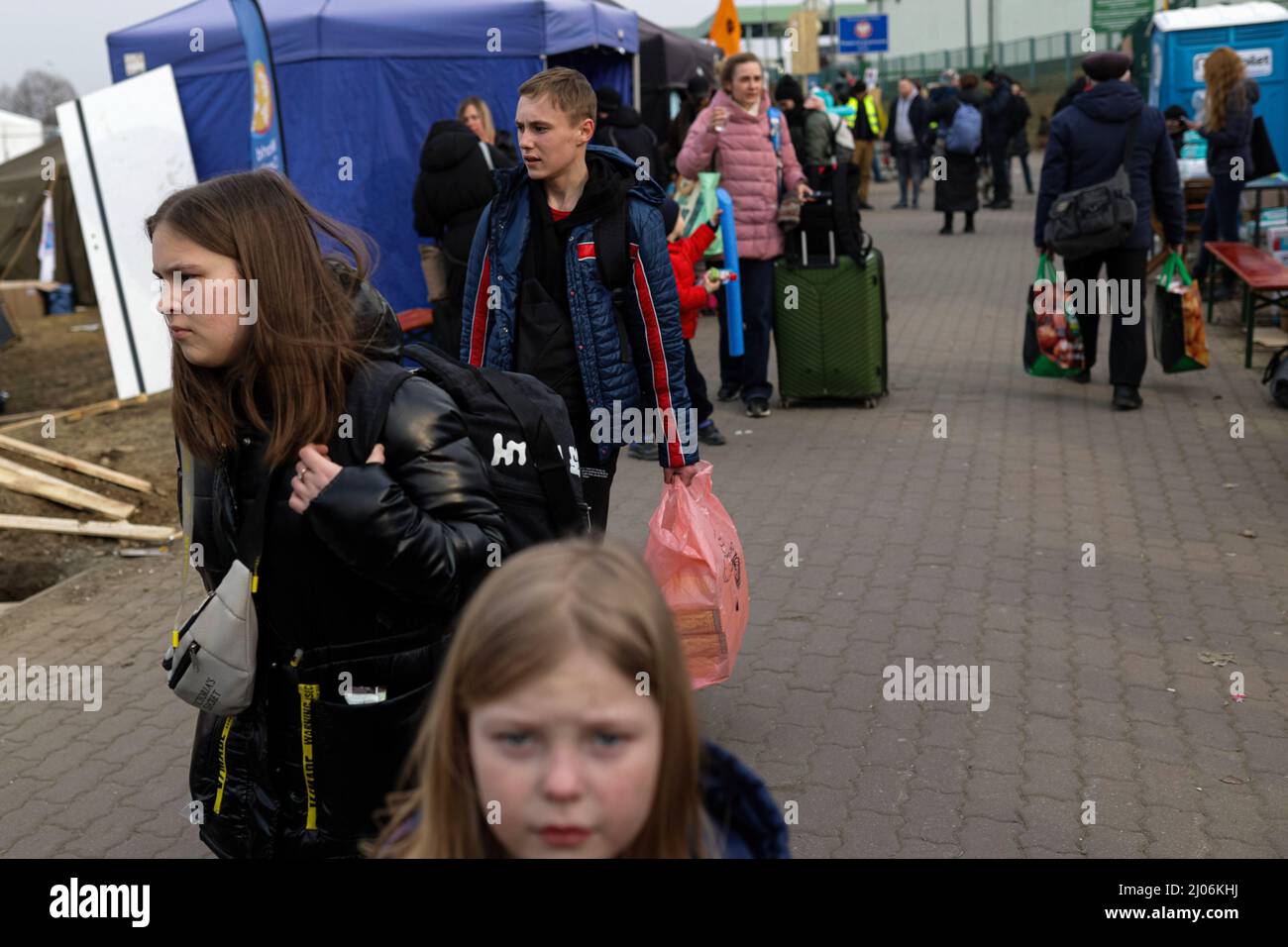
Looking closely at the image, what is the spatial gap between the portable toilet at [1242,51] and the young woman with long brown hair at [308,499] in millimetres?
17537

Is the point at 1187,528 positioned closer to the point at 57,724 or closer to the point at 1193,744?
the point at 1193,744

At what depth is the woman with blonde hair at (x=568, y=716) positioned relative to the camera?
1588 mm

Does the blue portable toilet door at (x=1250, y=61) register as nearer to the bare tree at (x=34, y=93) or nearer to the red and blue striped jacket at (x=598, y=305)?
the red and blue striped jacket at (x=598, y=305)

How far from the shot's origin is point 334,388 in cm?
261

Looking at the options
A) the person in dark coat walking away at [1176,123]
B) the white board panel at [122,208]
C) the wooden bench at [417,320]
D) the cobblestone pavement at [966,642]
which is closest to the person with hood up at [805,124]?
the cobblestone pavement at [966,642]

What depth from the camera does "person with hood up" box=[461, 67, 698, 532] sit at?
15.3 ft

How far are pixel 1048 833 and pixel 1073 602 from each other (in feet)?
6.99

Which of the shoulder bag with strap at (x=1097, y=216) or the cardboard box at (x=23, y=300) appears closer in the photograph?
the shoulder bag with strap at (x=1097, y=216)

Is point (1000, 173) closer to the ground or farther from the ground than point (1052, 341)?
farther from the ground

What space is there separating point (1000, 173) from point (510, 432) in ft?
74.0

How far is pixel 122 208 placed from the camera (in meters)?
12.4

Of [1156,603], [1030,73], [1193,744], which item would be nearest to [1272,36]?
[1156,603]

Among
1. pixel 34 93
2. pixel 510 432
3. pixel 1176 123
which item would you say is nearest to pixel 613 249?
pixel 510 432

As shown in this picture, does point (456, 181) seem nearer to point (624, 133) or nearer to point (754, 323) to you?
point (754, 323)
